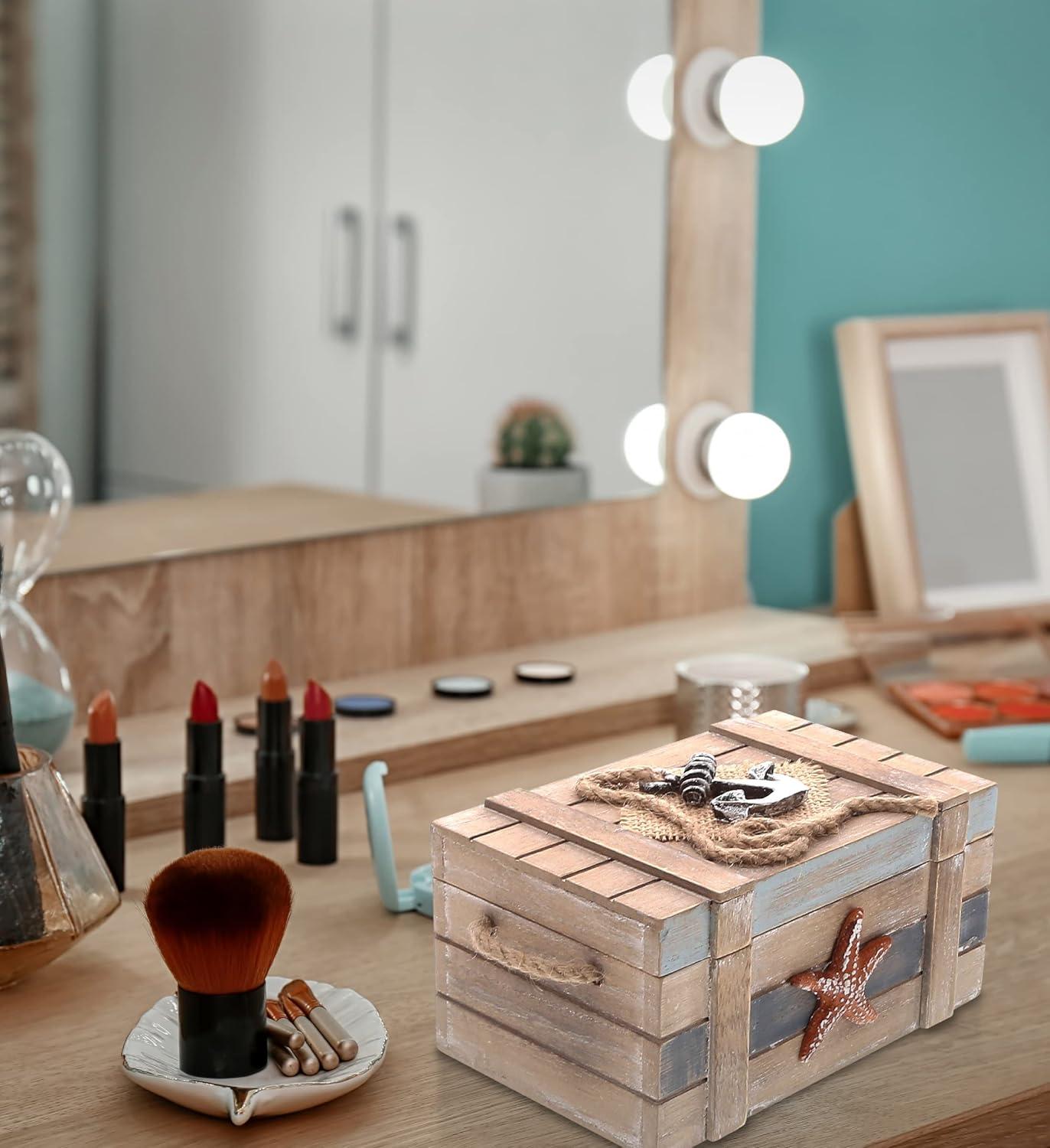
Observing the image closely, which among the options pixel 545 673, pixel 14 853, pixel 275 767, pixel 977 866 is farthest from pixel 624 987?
pixel 545 673

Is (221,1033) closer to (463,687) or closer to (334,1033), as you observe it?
(334,1033)

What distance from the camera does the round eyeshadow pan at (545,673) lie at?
5.17 ft

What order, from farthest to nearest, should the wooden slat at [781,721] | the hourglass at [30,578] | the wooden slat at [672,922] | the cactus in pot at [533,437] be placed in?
1. the cactus in pot at [533,437]
2. the hourglass at [30,578]
3. the wooden slat at [781,721]
4. the wooden slat at [672,922]

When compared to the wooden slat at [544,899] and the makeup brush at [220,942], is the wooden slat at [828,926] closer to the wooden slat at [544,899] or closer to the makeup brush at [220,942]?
the wooden slat at [544,899]

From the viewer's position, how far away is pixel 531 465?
5.59 ft

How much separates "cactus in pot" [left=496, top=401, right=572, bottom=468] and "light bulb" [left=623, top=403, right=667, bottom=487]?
8 cm

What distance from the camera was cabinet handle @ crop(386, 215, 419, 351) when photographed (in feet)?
5.12

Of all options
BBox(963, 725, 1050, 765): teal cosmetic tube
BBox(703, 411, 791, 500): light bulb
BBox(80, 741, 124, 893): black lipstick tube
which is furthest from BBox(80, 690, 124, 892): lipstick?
BBox(703, 411, 791, 500): light bulb

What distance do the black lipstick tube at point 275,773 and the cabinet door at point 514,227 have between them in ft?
1.38

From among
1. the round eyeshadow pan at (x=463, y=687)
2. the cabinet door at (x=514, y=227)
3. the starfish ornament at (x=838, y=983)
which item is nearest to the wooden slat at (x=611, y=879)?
the starfish ornament at (x=838, y=983)

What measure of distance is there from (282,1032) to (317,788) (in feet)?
1.05

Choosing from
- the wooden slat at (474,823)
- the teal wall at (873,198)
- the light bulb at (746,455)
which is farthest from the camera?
the teal wall at (873,198)

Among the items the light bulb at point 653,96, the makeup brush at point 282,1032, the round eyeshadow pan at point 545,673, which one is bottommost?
A: the makeup brush at point 282,1032

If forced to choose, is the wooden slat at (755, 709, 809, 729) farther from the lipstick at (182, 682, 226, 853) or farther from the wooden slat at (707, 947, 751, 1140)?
the lipstick at (182, 682, 226, 853)
